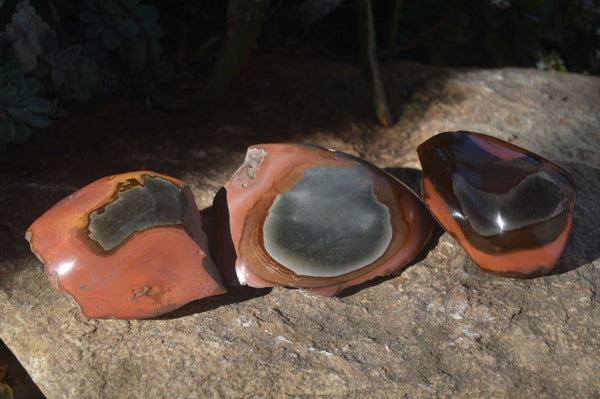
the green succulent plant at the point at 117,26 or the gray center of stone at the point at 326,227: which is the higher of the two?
the green succulent plant at the point at 117,26

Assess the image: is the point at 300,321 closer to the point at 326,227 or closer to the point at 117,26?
the point at 326,227

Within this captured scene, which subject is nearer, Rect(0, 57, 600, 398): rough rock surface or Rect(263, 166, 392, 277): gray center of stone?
Rect(0, 57, 600, 398): rough rock surface

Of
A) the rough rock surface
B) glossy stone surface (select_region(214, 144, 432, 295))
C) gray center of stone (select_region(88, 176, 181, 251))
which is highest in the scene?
gray center of stone (select_region(88, 176, 181, 251))

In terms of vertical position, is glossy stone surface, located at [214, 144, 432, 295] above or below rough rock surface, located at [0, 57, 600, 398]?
above

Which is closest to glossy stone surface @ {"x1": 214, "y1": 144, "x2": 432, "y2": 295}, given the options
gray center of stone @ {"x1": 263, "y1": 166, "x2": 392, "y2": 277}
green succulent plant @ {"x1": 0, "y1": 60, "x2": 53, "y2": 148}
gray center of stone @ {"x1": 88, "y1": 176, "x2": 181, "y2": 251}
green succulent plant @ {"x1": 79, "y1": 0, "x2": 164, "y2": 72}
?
gray center of stone @ {"x1": 263, "y1": 166, "x2": 392, "y2": 277}

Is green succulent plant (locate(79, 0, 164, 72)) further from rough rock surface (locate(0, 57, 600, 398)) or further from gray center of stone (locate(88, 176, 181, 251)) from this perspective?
gray center of stone (locate(88, 176, 181, 251))

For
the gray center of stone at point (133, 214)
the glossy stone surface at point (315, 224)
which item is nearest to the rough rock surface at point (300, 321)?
the glossy stone surface at point (315, 224)

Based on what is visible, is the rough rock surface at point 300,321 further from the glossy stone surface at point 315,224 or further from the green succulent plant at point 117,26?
the green succulent plant at point 117,26
